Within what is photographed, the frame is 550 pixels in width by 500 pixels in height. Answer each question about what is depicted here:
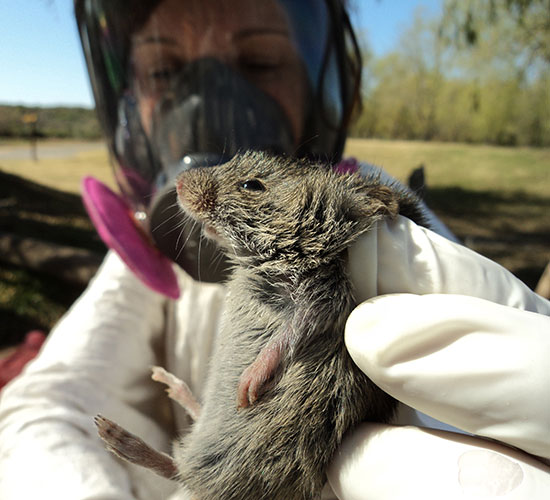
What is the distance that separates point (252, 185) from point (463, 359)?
426mm

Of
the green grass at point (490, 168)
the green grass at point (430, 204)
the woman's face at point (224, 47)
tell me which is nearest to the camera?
the woman's face at point (224, 47)

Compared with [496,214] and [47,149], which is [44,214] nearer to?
[47,149]

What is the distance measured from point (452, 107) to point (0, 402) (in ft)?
14.1

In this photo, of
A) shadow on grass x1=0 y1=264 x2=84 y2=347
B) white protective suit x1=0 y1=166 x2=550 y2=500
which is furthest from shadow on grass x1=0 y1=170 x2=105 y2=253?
white protective suit x1=0 y1=166 x2=550 y2=500

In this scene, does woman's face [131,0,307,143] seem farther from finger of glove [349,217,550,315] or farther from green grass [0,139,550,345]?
green grass [0,139,550,345]

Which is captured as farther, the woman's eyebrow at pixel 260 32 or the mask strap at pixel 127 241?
the woman's eyebrow at pixel 260 32

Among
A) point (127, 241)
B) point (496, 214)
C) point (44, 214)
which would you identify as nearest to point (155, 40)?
point (127, 241)

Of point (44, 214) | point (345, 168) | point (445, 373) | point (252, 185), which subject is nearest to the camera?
point (445, 373)

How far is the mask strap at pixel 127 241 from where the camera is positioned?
3.80ft

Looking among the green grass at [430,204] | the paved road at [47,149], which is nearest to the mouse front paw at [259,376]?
the green grass at [430,204]

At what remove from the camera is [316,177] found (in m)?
0.64

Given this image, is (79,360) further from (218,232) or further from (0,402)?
(218,232)

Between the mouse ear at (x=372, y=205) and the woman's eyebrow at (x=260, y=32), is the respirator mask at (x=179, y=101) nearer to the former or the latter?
the woman's eyebrow at (x=260, y=32)

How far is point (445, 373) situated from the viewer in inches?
22.0
